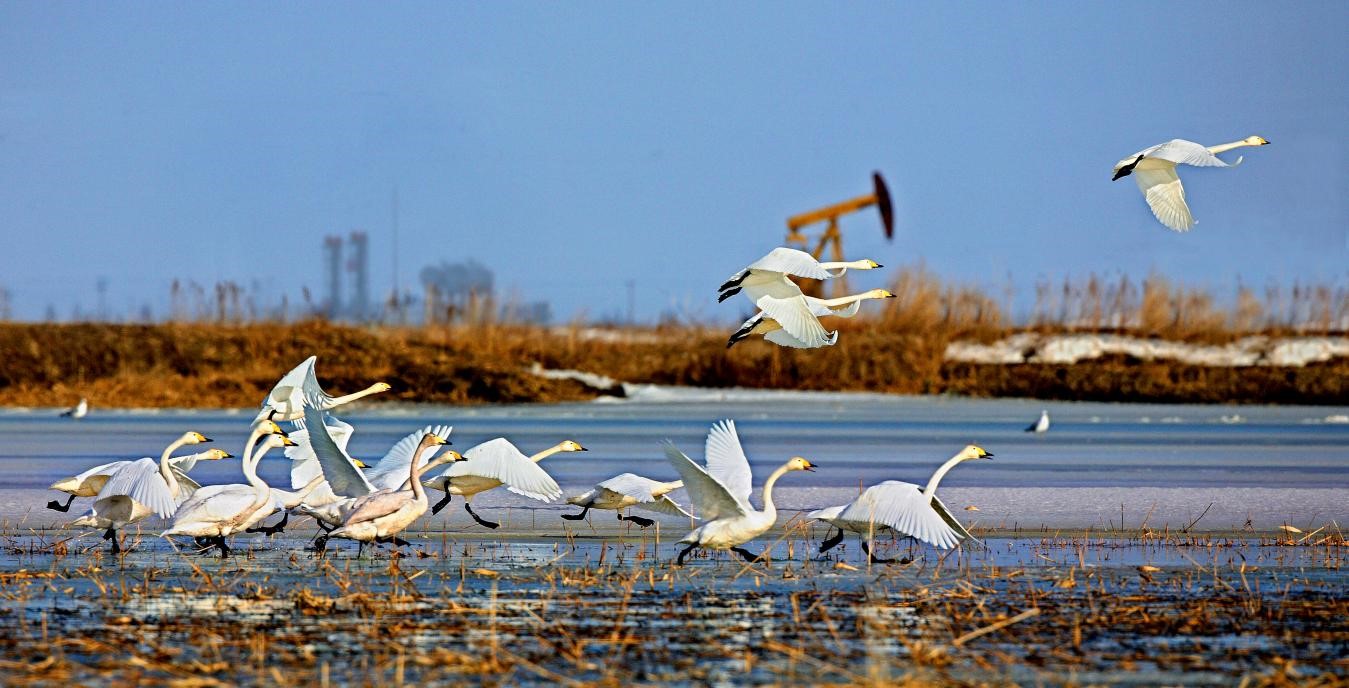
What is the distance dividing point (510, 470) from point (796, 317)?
1.71m

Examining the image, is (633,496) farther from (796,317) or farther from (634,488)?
(796,317)

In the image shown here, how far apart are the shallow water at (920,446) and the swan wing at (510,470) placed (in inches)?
66.3

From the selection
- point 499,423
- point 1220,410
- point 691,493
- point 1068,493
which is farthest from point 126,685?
point 1220,410

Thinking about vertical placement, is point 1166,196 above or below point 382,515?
above

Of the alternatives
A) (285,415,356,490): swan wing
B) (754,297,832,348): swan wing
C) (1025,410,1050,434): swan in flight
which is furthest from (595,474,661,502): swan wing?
(1025,410,1050,434): swan in flight

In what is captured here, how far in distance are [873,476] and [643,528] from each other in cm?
329

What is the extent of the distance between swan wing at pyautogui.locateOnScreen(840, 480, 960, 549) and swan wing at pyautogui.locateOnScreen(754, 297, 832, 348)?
2.54 ft

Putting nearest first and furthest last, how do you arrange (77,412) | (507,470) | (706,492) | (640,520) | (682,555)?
(706,492) < (682,555) < (507,470) < (640,520) < (77,412)

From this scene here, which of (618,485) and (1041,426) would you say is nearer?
(618,485)

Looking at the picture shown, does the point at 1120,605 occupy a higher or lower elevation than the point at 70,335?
lower

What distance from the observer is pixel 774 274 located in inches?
297

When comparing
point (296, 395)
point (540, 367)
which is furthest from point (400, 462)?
point (540, 367)

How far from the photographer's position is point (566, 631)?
5777mm

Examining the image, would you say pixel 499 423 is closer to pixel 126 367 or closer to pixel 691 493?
pixel 126 367
